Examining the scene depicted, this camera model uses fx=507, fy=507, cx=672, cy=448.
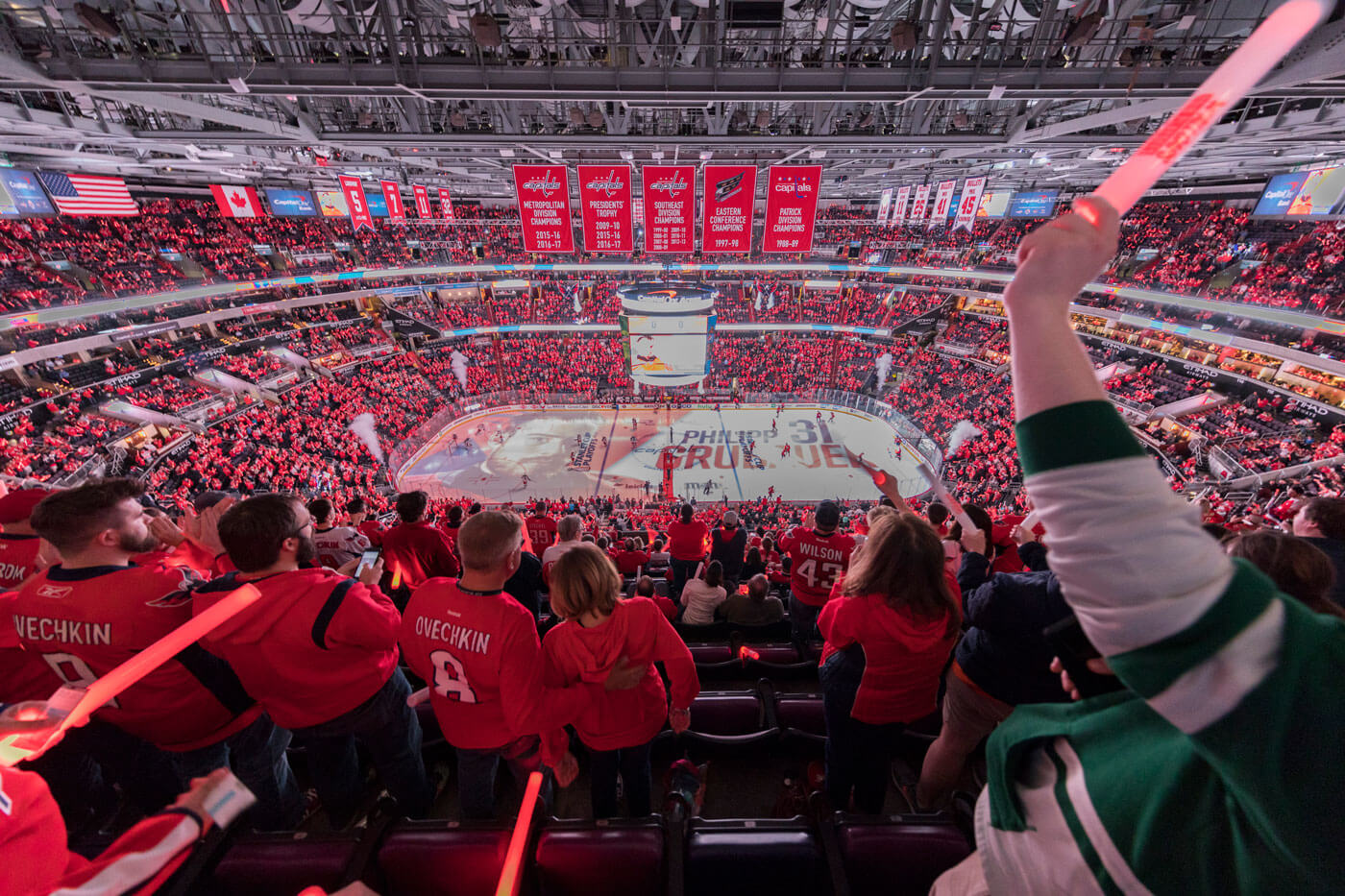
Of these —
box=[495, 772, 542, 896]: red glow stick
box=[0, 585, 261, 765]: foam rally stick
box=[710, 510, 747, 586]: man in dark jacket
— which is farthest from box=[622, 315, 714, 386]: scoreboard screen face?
box=[495, 772, 542, 896]: red glow stick

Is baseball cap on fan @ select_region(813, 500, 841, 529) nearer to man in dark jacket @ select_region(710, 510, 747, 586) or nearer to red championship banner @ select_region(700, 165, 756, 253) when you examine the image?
man in dark jacket @ select_region(710, 510, 747, 586)

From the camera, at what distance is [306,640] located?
250 centimetres

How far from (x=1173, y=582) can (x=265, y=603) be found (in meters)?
3.20

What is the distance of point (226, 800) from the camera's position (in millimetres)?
1667

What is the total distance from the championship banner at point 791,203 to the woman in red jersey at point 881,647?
9.68 m

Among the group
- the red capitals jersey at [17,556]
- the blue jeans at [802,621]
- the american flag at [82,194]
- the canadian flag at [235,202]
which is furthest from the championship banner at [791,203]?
the american flag at [82,194]

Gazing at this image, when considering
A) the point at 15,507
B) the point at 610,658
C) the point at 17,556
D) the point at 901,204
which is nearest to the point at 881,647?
the point at 610,658

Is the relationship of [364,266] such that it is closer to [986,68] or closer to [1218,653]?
[986,68]

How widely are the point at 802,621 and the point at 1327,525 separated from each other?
3.44m

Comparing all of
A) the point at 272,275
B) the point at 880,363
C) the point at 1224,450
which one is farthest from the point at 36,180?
the point at 1224,450

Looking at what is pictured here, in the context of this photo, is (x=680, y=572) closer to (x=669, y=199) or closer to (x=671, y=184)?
(x=669, y=199)

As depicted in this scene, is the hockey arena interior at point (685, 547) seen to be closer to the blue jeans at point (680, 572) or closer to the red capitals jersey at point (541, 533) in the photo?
the red capitals jersey at point (541, 533)

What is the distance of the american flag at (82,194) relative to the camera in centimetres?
1714

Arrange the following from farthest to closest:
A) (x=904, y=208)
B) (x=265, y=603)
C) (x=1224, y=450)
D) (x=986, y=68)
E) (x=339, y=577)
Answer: (x=904, y=208) → (x=1224, y=450) → (x=986, y=68) → (x=339, y=577) → (x=265, y=603)
